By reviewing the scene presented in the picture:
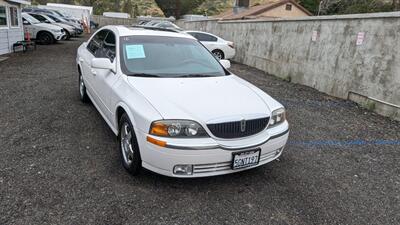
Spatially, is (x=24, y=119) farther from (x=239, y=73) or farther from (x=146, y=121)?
(x=239, y=73)

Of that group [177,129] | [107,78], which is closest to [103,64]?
[107,78]

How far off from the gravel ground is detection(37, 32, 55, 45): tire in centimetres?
1357

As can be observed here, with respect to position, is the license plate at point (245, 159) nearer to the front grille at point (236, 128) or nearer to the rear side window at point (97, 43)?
the front grille at point (236, 128)

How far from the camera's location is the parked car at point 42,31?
55.6 feet

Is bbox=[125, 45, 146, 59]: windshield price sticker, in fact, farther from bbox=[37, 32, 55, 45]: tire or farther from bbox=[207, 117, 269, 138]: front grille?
bbox=[37, 32, 55, 45]: tire

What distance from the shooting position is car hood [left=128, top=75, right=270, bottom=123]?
2910 millimetres

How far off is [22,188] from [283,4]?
91.8ft

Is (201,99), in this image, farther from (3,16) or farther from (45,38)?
(45,38)

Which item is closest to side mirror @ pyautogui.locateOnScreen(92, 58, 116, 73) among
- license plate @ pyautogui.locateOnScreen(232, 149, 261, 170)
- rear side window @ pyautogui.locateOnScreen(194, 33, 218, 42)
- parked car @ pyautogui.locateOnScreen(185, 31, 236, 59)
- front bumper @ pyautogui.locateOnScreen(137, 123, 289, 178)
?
front bumper @ pyautogui.locateOnScreen(137, 123, 289, 178)

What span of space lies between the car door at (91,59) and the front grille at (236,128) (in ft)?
7.40

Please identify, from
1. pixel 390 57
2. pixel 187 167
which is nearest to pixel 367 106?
pixel 390 57

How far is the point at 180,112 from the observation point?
290 cm

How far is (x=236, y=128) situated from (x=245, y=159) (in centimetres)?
33

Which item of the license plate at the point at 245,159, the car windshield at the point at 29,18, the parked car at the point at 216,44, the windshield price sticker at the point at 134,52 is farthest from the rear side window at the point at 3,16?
the license plate at the point at 245,159
